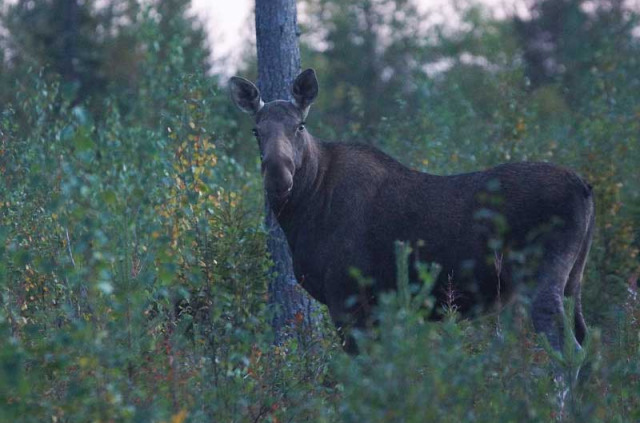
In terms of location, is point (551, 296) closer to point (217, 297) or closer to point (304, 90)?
point (217, 297)

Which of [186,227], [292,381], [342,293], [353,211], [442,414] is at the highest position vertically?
[186,227]

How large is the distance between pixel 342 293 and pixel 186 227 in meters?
2.27

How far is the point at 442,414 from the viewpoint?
15.9 ft

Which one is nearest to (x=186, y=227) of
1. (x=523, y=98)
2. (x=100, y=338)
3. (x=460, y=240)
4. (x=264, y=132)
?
(x=264, y=132)

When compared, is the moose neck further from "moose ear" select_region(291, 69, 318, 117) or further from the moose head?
"moose ear" select_region(291, 69, 318, 117)

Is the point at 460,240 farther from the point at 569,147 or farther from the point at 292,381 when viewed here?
the point at 569,147

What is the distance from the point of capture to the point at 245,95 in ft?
30.8

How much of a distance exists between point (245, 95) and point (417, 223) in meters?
2.20

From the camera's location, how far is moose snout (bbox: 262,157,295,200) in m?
8.23

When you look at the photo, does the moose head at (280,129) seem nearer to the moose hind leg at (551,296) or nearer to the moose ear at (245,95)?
the moose ear at (245,95)

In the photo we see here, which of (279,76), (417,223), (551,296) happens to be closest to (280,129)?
(279,76)

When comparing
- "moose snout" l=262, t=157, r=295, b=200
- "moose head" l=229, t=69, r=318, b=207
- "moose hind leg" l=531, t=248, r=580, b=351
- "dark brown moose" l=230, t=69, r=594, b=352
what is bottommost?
"moose hind leg" l=531, t=248, r=580, b=351

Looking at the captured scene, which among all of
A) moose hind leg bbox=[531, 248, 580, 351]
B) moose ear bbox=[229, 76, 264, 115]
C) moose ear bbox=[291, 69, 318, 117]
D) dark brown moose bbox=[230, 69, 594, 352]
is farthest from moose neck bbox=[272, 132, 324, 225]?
moose hind leg bbox=[531, 248, 580, 351]

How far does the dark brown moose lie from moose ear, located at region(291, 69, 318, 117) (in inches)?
0.9
